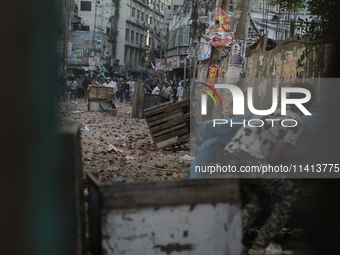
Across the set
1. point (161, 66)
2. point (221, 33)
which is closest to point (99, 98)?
point (221, 33)

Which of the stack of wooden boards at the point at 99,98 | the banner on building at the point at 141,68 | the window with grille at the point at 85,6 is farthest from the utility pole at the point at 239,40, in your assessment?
the banner on building at the point at 141,68

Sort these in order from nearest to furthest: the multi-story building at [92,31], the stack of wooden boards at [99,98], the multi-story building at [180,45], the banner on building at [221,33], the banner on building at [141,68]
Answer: the banner on building at [221,33] → the stack of wooden boards at [99,98] → the multi-story building at [180,45] → the multi-story building at [92,31] → the banner on building at [141,68]

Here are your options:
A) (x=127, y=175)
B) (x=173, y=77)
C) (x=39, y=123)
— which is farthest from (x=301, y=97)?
(x=173, y=77)

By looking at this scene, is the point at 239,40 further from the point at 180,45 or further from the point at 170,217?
the point at 180,45

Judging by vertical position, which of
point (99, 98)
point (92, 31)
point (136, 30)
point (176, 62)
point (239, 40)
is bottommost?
point (99, 98)

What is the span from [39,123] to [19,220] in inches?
22.5

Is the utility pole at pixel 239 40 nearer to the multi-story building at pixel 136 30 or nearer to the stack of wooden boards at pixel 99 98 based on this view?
the stack of wooden boards at pixel 99 98

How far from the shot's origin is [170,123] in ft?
30.2

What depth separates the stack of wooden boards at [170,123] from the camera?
912 cm

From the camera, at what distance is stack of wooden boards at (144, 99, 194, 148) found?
912 centimetres

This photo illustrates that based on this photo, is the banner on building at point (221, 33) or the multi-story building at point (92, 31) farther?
the multi-story building at point (92, 31)

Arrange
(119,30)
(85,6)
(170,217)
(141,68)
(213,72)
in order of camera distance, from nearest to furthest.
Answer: (170,217), (213,72), (85,6), (119,30), (141,68)

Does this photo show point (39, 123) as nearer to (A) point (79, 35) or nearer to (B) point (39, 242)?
(B) point (39, 242)

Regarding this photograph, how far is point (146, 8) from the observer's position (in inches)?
3063
